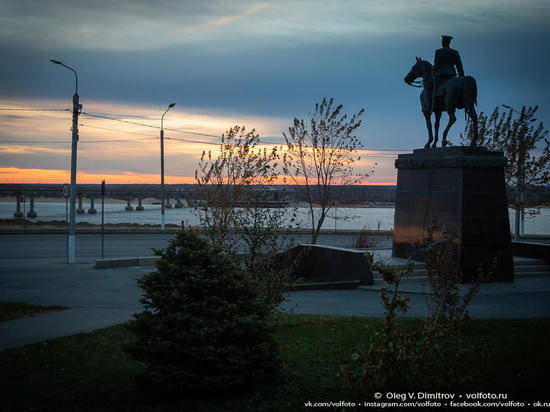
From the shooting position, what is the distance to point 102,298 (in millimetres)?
13039

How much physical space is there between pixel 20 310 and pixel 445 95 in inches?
525

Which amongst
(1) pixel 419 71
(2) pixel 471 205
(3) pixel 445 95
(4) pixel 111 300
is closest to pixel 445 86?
(3) pixel 445 95

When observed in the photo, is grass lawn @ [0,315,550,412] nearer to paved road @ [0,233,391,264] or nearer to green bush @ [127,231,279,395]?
green bush @ [127,231,279,395]

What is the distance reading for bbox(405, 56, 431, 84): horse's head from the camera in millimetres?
17078

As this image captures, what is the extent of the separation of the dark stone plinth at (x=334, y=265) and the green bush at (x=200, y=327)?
27.9 ft

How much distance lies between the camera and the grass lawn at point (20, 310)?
34.2ft

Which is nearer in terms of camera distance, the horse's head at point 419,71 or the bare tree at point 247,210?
the bare tree at point 247,210

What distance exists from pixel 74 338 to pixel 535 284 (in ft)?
42.2

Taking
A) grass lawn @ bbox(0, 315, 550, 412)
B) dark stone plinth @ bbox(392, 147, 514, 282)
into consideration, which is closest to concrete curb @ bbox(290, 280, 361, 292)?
dark stone plinth @ bbox(392, 147, 514, 282)

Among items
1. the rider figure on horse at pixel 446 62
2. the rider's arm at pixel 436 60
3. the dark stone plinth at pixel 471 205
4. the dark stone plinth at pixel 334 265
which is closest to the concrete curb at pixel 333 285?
the dark stone plinth at pixel 334 265

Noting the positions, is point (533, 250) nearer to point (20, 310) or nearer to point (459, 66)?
point (459, 66)

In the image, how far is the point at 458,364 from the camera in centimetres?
499

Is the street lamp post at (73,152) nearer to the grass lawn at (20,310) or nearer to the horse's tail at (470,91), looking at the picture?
the grass lawn at (20,310)

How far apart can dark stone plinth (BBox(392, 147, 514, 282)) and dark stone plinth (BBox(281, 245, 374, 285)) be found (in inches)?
62.1
